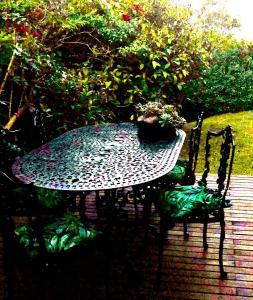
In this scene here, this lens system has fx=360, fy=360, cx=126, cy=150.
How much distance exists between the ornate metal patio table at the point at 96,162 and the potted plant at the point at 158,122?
0.31ft

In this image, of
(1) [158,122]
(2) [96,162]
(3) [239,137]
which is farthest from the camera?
(3) [239,137]

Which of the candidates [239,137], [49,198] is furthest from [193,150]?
[239,137]

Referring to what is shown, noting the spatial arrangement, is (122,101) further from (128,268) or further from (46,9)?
(128,268)

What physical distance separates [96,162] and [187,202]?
648 millimetres

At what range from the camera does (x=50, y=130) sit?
Result: 14.5ft

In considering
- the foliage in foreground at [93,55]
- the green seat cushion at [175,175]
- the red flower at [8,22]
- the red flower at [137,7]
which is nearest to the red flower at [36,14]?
the foliage in foreground at [93,55]

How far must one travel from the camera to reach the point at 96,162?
239 centimetres

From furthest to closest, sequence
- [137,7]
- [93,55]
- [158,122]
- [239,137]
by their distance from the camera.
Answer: [239,137]
[137,7]
[93,55]
[158,122]

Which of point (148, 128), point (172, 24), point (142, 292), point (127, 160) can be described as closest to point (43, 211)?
point (127, 160)

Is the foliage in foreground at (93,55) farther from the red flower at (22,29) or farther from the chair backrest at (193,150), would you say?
the chair backrest at (193,150)

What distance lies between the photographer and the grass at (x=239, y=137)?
4870 millimetres

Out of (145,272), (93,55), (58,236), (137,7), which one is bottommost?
(145,272)

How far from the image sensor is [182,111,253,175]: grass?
487cm

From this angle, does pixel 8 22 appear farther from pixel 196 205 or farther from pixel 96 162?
pixel 196 205
